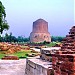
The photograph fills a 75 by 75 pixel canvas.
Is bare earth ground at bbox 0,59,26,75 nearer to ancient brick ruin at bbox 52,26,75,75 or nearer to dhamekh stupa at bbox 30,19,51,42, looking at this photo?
ancient brick ruin at bbox 52,26,75,75

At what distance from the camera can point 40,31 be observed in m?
73.6

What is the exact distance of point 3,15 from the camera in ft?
56.9

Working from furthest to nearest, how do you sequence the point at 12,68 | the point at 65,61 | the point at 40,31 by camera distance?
the point at 40,31, the point at 12,68, the point at 65,61

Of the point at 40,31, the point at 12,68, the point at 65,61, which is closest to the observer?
the point at 65,61

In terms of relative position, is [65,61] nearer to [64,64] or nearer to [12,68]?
[64,64]

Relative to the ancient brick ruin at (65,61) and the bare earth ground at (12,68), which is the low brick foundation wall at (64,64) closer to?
the ancient brick ruin at (65,61)

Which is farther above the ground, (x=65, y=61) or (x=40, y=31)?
(x=40, y=31)

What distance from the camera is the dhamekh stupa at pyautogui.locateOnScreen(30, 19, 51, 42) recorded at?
7219cm

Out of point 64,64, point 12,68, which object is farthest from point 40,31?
point 64,64

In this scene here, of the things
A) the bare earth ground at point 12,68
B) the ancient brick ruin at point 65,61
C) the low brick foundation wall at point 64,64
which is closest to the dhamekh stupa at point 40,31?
the bare earth ground at point 12,68

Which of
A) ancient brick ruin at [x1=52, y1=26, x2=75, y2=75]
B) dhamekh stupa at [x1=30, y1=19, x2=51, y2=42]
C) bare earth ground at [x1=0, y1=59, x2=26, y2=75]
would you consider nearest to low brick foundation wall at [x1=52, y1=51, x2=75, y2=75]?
A: ancient brick ruin at [x1=52, y1=26, x2=75, y2=75]

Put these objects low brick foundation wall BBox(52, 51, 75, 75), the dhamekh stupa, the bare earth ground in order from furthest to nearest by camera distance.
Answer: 1. the dhamekh stupa
2. the bare earth ground
3. low brick foundation wall BBox(52, 51, 75, 75)

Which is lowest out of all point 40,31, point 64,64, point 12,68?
point 12,68

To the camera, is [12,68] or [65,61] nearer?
[65,61]
